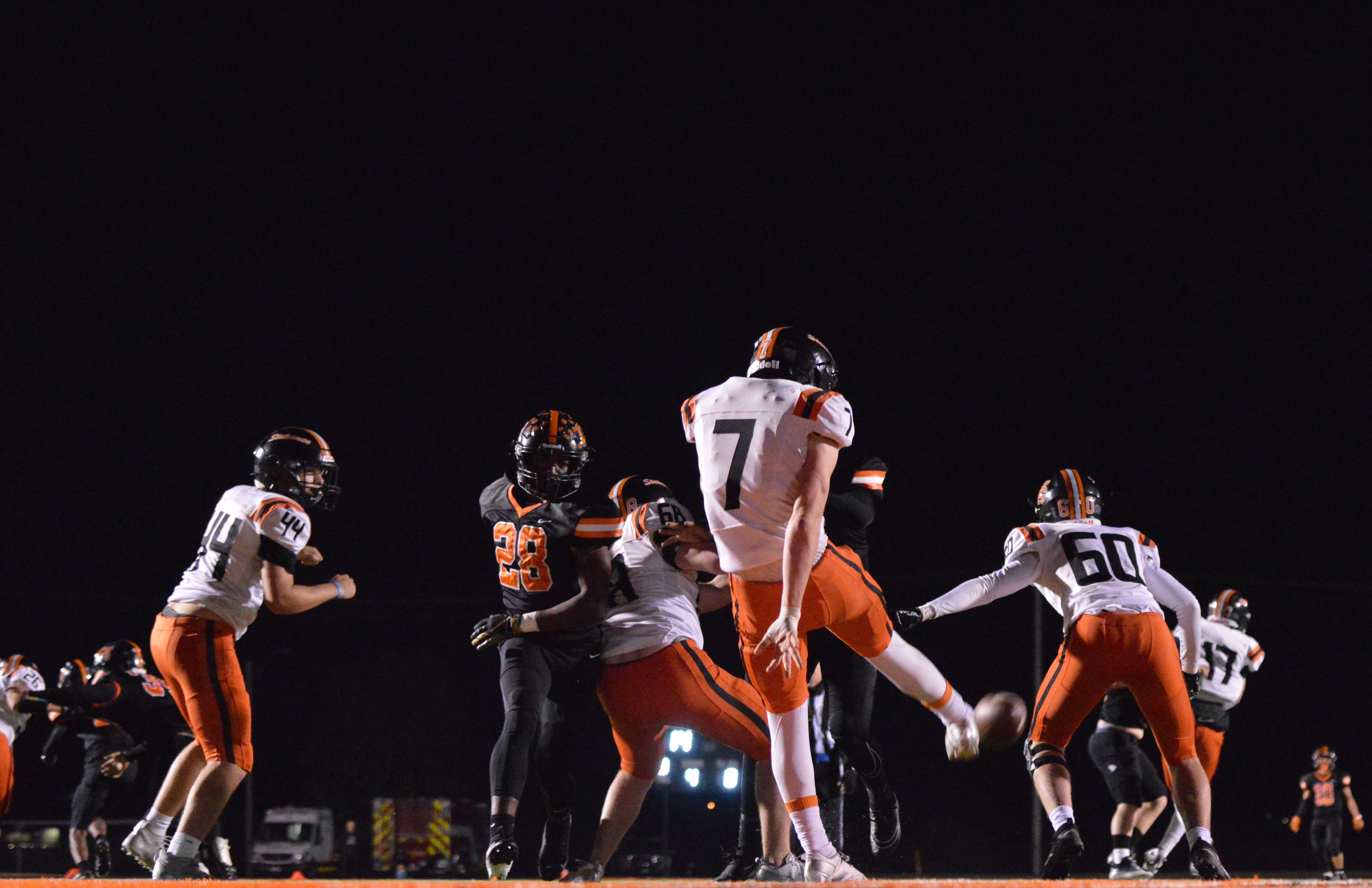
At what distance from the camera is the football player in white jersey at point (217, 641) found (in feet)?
18.7

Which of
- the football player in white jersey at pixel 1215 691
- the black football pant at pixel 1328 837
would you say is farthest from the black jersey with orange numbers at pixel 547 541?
the black football pant at pixel 1328 837

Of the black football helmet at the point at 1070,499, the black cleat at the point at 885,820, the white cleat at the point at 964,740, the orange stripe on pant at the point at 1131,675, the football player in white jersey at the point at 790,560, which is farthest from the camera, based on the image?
the black football helmet at the point at 1070,499

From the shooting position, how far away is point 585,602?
6355 mm

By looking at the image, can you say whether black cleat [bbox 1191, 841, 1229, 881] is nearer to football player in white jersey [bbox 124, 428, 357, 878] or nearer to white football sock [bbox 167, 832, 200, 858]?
football player in white jersey [bbox 124, 428, 357, 878]

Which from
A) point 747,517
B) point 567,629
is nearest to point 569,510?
point 567,629

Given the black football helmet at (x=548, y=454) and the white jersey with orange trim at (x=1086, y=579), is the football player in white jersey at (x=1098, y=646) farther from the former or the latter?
the black football helmet at (x=548, y=454)

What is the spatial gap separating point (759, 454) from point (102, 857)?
1113 centimetres

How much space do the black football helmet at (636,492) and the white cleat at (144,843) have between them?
2938 millimetres

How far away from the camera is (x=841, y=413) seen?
16.9 feet

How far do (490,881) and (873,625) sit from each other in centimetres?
195

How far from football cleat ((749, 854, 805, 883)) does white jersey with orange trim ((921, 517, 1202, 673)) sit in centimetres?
148

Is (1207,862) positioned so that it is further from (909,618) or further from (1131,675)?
(909,618)

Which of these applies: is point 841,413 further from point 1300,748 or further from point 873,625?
point 1300,748

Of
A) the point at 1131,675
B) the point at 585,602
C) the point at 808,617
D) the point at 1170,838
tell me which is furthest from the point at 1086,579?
the point at 1170,838
